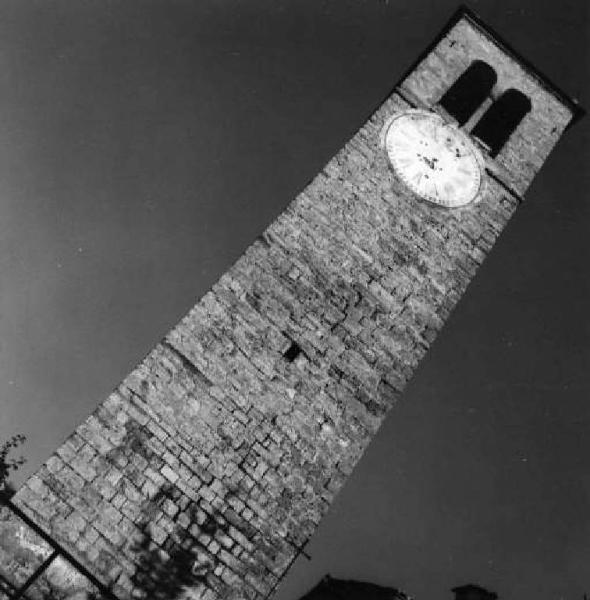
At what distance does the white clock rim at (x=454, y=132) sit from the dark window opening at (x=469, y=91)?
0.45 m

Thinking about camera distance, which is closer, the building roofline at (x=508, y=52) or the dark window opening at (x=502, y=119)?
the dark window opening at (x=502, y=119)

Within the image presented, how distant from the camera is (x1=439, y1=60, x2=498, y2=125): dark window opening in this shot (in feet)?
28.8

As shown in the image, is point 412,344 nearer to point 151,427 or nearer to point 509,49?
point 151,427

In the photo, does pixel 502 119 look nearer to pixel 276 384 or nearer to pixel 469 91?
pixel 469 91

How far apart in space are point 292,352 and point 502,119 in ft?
19.9

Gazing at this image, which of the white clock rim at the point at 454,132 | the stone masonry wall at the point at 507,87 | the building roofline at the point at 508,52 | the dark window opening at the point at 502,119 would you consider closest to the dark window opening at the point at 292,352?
the white clock rim at the point at 454,132

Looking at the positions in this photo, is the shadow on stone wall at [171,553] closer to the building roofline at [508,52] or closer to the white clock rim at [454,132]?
the white clock rim at [454,132]

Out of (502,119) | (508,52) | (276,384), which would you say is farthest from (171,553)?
(508,52)

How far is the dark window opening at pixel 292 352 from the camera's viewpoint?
563cm

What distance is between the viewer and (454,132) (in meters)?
8.20

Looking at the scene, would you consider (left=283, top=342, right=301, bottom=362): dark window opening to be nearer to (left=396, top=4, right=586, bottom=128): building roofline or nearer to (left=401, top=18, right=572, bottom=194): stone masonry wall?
(left=401, top=18, right=572, bottom=194): stone masonry wall

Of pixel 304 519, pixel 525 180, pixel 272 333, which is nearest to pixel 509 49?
pixel 525 180

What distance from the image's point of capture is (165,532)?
14.8 ft

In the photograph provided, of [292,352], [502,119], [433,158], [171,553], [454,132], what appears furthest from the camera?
[502,119]
